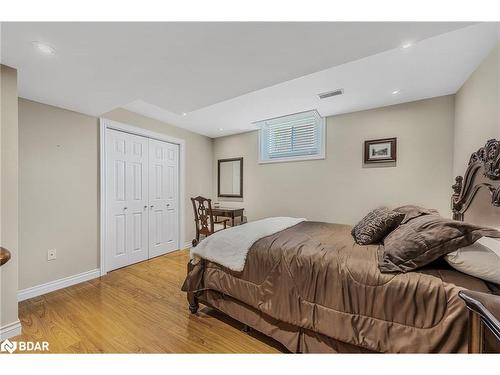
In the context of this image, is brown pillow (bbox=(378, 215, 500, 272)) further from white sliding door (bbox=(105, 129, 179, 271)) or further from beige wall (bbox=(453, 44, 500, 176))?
white sliding door (bbox=(105, 129, 179, 271))

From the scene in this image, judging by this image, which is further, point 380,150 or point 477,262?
point 380,150

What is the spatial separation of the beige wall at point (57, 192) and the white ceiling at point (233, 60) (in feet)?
0.83

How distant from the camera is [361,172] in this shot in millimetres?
3055

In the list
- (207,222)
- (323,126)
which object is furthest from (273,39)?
(207,222)

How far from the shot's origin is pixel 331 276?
1326 millimetres

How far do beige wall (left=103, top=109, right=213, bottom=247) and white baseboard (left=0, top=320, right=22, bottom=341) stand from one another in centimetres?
245

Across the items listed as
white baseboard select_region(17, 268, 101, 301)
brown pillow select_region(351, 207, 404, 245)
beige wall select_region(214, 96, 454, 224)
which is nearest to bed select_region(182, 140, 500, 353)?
brown pillow select_region(351, 207, 404, 245)

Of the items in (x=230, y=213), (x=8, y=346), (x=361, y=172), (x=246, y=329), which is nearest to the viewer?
(x=8, y=346)

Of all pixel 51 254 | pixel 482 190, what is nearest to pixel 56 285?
pixel 51 254

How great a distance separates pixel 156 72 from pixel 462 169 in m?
3.21

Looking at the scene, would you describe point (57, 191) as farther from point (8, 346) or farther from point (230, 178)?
point (230, 178)

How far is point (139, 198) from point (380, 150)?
11.9 feet
